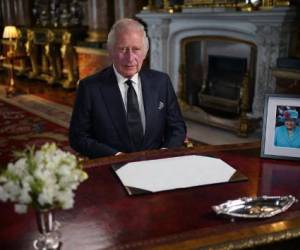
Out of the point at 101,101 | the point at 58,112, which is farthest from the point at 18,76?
the point at 101,101

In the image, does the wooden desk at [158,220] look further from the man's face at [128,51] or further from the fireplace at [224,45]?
the fireplace at [224,45]

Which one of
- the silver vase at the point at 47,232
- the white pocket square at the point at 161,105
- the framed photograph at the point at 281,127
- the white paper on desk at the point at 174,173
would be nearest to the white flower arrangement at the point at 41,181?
the silver vase at the point at 47,232

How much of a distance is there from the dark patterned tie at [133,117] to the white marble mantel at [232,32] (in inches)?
100

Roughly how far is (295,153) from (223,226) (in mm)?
667

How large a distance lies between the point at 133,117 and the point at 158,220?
99cm

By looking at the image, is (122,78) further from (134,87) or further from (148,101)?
(148,101)

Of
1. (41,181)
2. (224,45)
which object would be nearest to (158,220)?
(41,181)

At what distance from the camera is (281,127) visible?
1755 millimetres

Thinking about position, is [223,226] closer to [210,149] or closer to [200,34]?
[210,149]

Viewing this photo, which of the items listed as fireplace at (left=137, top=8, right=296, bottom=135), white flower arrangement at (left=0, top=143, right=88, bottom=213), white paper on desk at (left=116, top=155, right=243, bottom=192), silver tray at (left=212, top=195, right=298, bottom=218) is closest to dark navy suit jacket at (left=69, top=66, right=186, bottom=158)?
white paper on desk at (left=116, top=155, right=243, bottom=192)

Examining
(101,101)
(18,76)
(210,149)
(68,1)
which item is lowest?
(18,76)

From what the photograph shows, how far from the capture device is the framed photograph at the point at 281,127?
1732mm

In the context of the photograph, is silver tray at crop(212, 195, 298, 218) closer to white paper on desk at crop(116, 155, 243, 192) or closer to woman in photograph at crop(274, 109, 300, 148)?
white paper on desk at crop(116, 155, 243, 192)

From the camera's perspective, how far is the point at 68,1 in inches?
343
